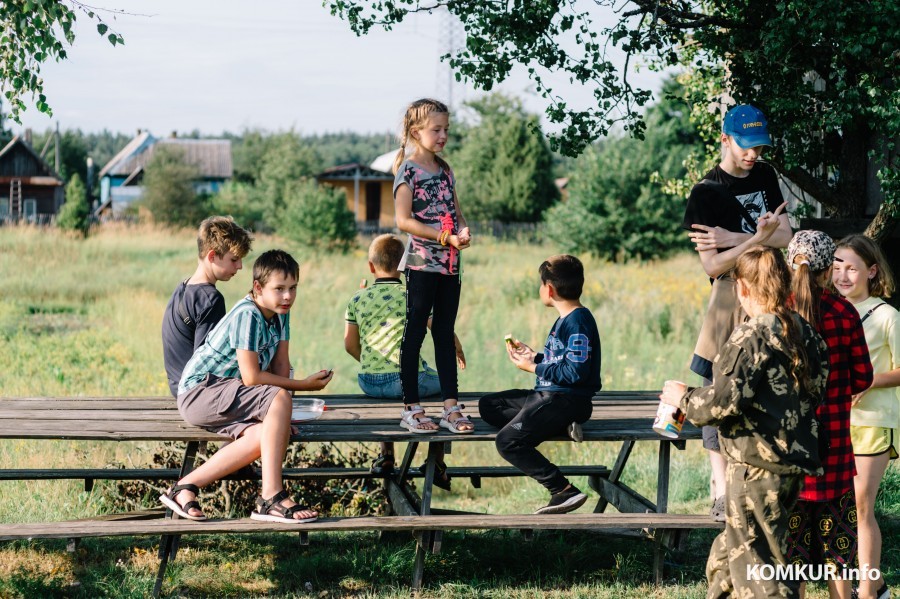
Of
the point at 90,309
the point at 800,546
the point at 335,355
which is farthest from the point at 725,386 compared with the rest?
the point at 90,309

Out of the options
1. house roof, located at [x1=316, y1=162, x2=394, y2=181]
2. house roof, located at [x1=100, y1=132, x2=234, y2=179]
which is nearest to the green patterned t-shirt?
house roof, located at [x1=316, y1=162, x2=394, y2=181]

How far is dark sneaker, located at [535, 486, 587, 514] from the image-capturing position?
4574 millimetres

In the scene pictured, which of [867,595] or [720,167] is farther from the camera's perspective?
[720,167]

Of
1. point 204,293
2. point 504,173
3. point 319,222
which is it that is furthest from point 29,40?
point 504,173

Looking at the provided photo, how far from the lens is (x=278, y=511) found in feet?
13.8

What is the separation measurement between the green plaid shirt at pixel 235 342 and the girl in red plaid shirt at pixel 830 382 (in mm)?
2197

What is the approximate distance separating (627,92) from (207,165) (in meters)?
69.5

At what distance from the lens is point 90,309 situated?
15.9 m

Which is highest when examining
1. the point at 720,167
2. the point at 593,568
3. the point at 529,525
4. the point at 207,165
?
the point at 207,165

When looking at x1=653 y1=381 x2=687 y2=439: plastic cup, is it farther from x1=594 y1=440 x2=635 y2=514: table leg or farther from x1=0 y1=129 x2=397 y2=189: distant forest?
x1=0 y1=129 x2=397 y2=189: distant forest

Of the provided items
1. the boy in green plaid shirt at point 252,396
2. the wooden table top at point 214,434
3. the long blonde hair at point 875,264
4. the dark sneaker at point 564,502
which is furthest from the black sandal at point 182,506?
the long blonde hair at point 875,264

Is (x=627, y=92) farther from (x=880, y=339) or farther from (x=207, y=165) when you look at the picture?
(x=207, y=165)

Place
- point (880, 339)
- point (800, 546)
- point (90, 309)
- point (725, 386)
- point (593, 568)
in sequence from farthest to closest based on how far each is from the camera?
point (90, 309) < point (593, 568) < point (880, 339) < point (800, 546) < point (725, 386)

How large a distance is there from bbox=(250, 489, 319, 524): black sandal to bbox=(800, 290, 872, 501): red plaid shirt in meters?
2.10
